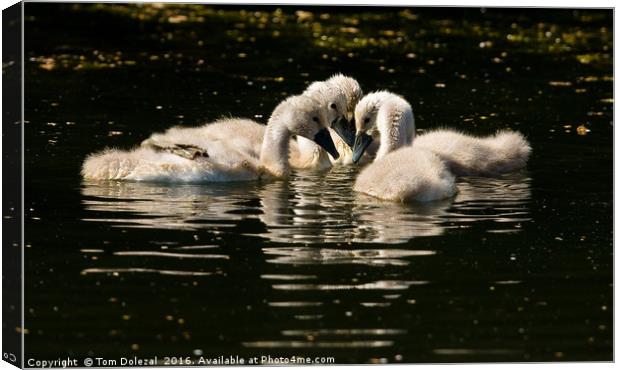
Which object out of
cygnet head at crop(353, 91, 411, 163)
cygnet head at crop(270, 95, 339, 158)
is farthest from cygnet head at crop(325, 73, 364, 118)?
cygnet head at crop(270, 95, 339, 158)

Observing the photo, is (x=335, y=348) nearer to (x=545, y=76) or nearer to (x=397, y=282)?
(x=397, y=282)

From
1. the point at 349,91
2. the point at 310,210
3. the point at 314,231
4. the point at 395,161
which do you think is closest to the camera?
the point at 314,231

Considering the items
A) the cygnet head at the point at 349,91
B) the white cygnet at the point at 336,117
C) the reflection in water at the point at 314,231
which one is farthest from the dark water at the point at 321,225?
the cygnet head at the point at 349,91

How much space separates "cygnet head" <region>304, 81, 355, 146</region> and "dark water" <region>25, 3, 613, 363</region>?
0.86 meters

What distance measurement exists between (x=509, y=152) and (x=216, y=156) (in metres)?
2.66

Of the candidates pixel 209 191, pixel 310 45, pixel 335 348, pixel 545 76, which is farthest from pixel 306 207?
pixel 310 45

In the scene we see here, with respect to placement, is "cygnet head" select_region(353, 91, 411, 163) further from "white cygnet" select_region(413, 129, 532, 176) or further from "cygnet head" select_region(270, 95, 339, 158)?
"cygnet head" select_region(270, 95, 339, 158)

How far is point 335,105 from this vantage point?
13.4 meters

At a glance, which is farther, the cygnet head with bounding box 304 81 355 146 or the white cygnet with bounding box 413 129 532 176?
the cygnet head with bounding box 304 81 355 146

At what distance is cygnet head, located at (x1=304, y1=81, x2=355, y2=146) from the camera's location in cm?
1334

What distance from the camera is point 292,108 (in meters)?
12.8

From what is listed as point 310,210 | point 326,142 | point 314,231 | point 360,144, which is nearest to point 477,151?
point 360,144

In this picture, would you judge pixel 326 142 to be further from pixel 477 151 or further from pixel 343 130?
pixel 477 151

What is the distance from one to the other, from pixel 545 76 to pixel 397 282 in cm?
909
